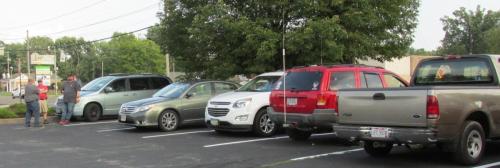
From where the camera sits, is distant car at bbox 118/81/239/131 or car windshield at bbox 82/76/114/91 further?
car windshield at bbox 82/76/114/91

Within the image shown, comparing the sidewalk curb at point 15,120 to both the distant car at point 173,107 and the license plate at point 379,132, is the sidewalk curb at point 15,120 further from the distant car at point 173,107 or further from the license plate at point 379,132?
the license plate at point 379,132

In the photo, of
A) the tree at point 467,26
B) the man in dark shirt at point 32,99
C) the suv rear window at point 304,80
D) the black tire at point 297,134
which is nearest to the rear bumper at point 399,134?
the suv rear window at point 304,80

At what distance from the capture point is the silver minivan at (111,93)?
60.7ft

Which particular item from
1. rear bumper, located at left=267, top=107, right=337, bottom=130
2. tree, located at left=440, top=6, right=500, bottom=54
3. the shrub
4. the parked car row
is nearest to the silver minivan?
the shrub

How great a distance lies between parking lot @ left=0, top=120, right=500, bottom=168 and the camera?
371 inches

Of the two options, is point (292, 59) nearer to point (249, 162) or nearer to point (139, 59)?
point (249, 162)

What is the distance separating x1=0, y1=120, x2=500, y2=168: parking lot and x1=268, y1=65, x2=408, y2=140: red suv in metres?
0.52

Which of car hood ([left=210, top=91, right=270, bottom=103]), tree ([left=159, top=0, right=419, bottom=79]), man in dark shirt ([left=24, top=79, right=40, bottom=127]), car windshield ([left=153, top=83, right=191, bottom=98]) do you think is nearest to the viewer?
car hood ([left=210, top=91, right=270, bottom=103])

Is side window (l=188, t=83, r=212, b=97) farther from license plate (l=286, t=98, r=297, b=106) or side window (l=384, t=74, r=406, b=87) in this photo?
side window (l=384, t=74, r=406, b=87)

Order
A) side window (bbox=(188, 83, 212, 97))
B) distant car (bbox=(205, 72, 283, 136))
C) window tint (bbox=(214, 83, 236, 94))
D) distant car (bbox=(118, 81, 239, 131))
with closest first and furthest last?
distant car (bbox=(205, 72, 283, 136))
distant car (bbox=(118, 81, 239, 131))
side window (bbox=(188, 83, 212, 97))
window tint (bbox=(214, 83, 236, 94))

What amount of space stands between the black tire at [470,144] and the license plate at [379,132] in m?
1.04

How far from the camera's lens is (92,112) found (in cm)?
1866

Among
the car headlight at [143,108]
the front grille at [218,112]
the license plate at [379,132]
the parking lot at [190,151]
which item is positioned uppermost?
the car headlight at [143,108]

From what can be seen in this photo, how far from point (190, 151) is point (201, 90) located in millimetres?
4848
